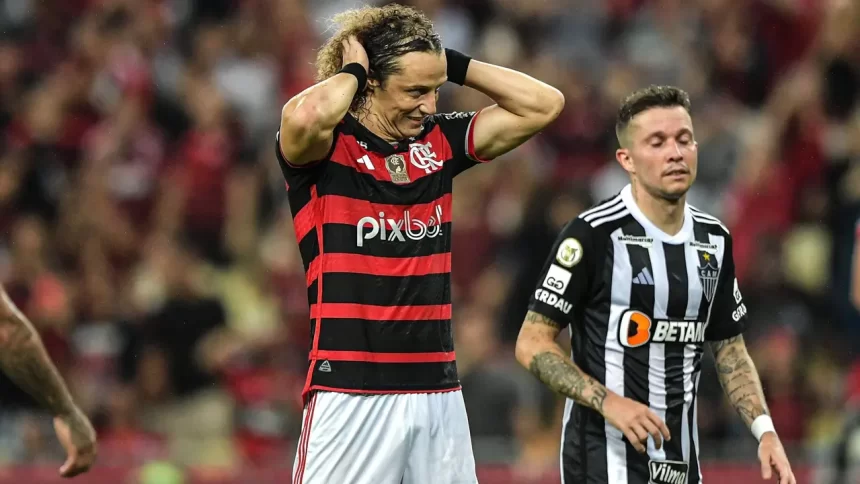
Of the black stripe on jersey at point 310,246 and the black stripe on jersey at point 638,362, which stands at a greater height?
the black stripe on jersey at point 310,246

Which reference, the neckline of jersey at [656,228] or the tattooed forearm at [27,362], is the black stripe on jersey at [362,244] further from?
the tattooed forearm at [27,362]

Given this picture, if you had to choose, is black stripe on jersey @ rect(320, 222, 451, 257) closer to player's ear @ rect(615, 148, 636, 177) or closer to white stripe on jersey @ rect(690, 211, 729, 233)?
player's ear @ rect(615, 148, 636, 177)

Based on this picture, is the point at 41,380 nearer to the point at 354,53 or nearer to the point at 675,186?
the point at 354,53

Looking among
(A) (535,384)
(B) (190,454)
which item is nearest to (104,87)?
(B) (190,454)

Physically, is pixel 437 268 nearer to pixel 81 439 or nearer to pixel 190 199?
pixel 81 439

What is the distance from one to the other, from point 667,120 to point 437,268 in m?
1.20

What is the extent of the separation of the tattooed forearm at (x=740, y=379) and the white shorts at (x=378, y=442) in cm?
124

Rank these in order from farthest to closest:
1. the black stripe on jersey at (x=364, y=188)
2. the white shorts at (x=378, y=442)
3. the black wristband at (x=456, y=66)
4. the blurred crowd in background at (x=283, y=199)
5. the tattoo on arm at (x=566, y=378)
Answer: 1. the blurred crowd in background at (x=283, y=199)
2. the black wristband at (x=456, y=66)
3. the tattoo on arm at (x=566, y=378)
4. the black stripe on jersey at (x=364, y=188)
5. the white shorts at (x=378, y=442)

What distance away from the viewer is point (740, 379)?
18.7 feet

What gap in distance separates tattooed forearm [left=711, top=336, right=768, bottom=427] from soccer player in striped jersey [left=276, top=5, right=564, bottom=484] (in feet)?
3.95

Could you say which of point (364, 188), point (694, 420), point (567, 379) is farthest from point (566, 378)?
point (364, 188)

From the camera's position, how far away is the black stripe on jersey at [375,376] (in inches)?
201

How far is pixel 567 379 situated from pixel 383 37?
4.92 ft

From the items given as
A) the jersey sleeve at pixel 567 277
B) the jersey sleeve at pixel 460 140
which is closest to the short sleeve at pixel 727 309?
the jersey sleeve at pixel 567 277
